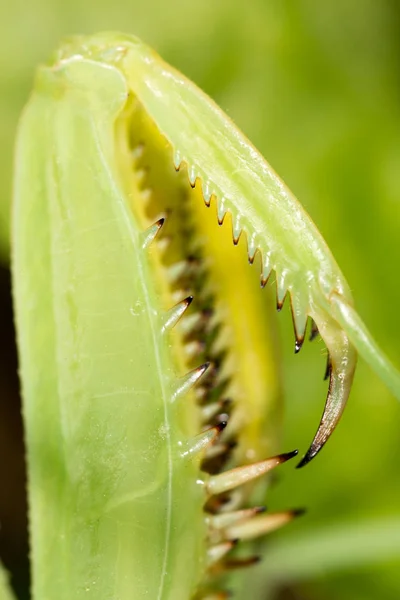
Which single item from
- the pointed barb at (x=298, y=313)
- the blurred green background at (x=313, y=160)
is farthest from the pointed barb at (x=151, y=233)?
the blurred green background at (x=313, y=160)

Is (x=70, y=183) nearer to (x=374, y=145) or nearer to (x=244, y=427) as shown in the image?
(x=244, y=427)

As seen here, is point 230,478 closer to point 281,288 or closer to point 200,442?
point 200,442

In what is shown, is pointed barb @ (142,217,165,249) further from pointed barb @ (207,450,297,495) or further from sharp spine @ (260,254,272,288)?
pointed barb @ (207,450,297,495)

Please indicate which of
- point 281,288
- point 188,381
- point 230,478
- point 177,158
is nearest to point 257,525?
point 230,478

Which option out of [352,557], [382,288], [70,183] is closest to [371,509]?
[352,557]

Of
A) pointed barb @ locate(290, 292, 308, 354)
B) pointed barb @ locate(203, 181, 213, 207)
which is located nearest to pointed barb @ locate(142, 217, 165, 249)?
pointed barb @ locate(203, 181, 213, 207)

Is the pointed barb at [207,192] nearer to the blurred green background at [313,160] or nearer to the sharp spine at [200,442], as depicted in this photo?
the sharp spine at [200,442]
